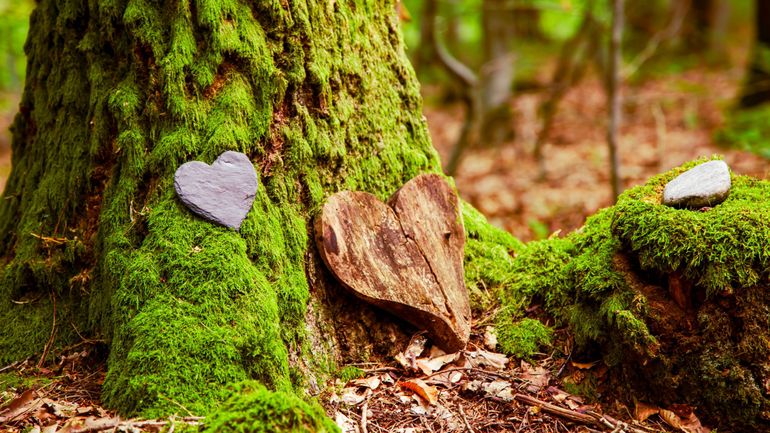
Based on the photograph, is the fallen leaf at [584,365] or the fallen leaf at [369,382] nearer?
the fallen leaf at [369,382]

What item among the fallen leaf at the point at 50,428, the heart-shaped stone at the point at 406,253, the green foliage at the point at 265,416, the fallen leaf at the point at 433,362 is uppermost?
the heart-shaped stone at the point at 406,253

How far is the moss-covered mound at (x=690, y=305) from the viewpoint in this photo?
2.40 m

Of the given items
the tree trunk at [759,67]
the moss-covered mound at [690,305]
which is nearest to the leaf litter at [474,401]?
the moss-covered mound at [690,305]

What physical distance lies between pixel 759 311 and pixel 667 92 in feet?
38.1

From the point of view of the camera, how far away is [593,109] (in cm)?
1251

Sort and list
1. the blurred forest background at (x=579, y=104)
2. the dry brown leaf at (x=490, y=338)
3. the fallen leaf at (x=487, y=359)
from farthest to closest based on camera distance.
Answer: the blurred forest background at (x=579, y=104)
the dry brown leaf at (x=490, y=338)
the fallen leaf at (x=487, y=359)

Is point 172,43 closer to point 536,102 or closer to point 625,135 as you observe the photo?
point 625,135

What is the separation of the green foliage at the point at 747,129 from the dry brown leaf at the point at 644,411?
19.3ft

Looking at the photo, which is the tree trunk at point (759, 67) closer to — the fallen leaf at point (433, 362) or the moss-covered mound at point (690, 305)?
the moss-covered mound at point (690, 305)

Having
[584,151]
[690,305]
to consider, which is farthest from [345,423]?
[584,151]

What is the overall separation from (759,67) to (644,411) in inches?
372

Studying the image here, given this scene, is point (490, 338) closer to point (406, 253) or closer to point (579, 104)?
point (406, 253)

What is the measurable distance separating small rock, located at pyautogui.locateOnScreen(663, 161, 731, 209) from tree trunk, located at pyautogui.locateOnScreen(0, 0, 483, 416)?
151cm

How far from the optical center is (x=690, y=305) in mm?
2539
